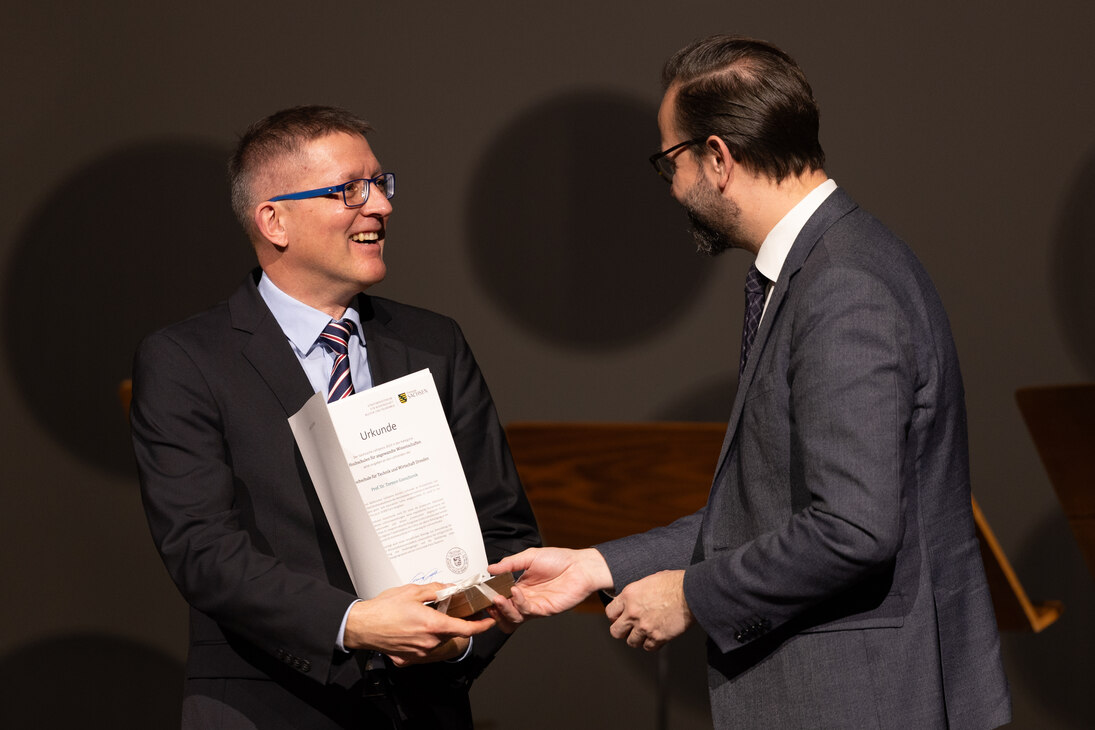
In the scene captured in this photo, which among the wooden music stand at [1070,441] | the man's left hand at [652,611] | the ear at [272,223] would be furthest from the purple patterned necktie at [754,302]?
the wooden music stand at [1070,441]

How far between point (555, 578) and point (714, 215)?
2.26ft

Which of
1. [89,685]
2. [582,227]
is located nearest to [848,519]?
[582,227]

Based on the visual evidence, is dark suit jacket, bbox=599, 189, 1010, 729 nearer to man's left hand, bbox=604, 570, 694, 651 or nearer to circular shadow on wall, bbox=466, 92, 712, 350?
man's left hand, bbox=604, 570, 694, 651

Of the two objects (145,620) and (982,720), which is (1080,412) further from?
(145,620)

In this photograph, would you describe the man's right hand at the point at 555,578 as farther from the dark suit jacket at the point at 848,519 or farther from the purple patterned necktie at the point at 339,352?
the purple patterned necktie at the point at 339,352

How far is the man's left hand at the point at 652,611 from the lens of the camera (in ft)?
5.53

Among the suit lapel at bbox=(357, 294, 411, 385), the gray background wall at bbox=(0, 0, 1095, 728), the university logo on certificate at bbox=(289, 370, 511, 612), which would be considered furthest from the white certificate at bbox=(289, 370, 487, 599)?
the gray background wall at bbox=(0, 0, 1095, 728)

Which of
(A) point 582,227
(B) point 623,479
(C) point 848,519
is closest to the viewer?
(C) point 848,519

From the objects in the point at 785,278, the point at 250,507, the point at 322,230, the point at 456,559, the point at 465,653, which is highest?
the point at 322,230

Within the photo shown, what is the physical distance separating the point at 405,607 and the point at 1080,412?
188 centimetres

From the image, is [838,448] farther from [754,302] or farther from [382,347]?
[382,347]

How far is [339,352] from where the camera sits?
1.99 m

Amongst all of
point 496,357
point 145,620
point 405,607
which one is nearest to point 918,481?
point 405,607

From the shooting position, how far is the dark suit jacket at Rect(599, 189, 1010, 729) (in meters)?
1.47
